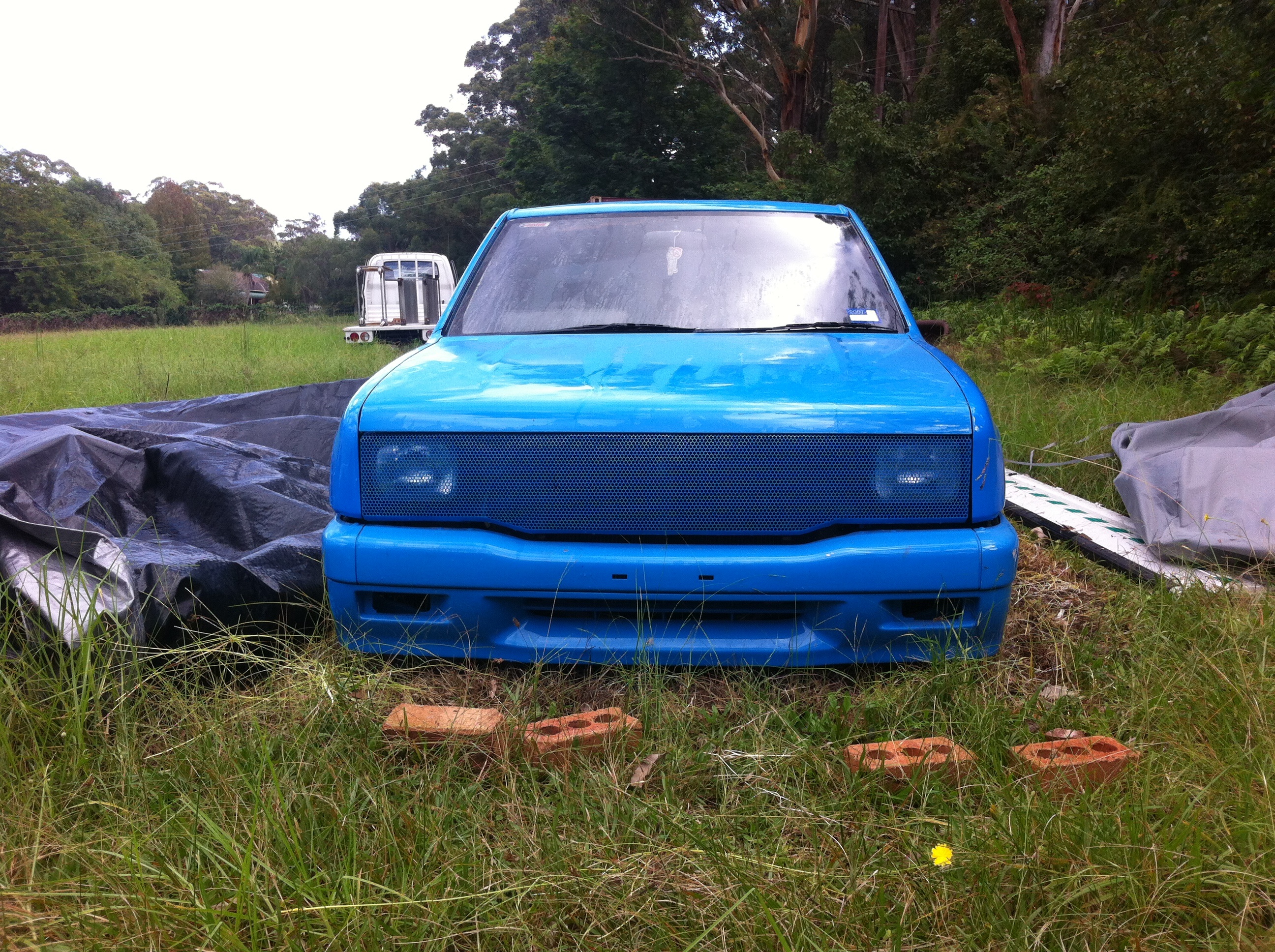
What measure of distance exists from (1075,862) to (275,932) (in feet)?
4.37

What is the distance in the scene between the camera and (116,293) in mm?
58094

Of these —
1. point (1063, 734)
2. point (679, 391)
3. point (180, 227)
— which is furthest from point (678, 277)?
point (180, 227)

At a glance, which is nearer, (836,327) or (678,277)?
(836,327)

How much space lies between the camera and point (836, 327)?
9.85 feet

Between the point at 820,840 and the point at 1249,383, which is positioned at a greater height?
the point at 1249,383

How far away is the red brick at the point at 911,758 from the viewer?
6.09ft

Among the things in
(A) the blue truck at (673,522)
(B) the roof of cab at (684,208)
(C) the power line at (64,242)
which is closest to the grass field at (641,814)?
(A) the blue truck at (673,522)

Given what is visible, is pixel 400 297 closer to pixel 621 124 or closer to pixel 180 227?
pixel 621 124

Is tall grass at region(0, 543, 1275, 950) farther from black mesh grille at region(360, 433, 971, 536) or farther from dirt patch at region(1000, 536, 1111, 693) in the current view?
black mesh grille at region(360, 433, 971, 536)

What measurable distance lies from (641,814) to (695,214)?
2.45 m

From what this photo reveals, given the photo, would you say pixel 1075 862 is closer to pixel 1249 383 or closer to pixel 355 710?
pixel 355 710

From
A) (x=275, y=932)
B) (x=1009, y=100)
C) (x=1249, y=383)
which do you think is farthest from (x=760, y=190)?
(x=275, y=932)

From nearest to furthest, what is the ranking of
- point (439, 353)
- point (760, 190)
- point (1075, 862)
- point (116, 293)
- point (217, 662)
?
1. point (1075, 862)
2. point (217, 662)
3. point (439, 353)
4. point (760, 190)
5. point (116, 293)

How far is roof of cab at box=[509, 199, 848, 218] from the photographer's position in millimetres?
3541
